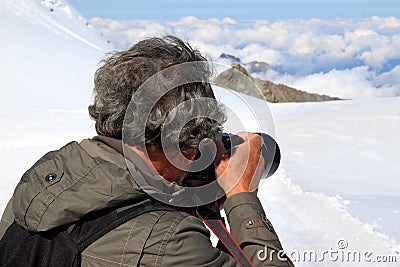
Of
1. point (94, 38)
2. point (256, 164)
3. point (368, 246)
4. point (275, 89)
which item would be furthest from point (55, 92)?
point (275, 89)

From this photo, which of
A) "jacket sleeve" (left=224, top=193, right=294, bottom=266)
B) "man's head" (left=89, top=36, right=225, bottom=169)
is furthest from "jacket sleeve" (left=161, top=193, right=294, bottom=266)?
"man's head" (left=89, top=36, right=225, bottom=169)

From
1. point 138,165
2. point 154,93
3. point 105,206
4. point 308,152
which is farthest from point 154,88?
point 308,152

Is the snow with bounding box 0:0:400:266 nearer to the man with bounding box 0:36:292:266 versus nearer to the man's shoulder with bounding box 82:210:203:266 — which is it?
the man with bounding box 0:36:292:266

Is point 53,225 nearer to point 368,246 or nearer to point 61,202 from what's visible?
point 61,202

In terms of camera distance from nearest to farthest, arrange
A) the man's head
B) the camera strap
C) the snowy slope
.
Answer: the man's head
the camera strap
the snowy slope

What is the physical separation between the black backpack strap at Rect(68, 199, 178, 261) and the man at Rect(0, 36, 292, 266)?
0.05 feet

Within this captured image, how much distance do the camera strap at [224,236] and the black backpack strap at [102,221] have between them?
29 centimetres

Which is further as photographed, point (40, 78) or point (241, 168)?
point (40, 78)

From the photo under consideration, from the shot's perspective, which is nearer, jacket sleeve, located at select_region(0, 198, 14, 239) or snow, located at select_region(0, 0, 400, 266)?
jacket sleeve, located at select_region(0, 198, 14, 239)

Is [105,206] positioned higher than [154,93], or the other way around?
[154,93]

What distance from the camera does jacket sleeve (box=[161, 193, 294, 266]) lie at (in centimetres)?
127

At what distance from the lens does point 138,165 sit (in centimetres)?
136

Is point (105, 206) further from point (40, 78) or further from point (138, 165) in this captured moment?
point (40, 78)

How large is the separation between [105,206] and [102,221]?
50mm
